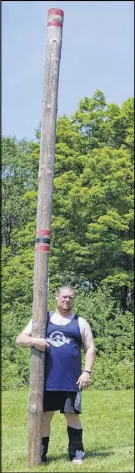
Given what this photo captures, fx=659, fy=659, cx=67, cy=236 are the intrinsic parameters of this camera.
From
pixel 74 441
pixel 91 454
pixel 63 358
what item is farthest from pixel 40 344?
pixel 91 454

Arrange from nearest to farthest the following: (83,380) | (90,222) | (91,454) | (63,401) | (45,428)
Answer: (83,380), (63,401), (45,428), (91,454), (90,222)

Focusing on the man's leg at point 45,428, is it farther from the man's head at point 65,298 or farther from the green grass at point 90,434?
the man's head at point 65,298

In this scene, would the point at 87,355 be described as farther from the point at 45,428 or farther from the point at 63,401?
the point at 45,428

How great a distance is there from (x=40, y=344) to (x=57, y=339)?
15 centimetres

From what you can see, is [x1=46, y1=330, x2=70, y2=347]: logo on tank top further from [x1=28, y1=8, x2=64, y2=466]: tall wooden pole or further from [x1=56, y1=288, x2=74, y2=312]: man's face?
[x1=56, y1=288, x2=74, y2=312]: man's face

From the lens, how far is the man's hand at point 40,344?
5141 millimetres

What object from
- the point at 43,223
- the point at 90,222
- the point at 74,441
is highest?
the point at 90,222

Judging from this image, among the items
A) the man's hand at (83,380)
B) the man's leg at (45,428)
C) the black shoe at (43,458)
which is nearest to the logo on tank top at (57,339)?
the man's hand at (83,380)

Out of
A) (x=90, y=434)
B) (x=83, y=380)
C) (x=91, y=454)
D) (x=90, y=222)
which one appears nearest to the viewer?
Result: (x=83, y=380)

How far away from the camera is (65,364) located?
16.9 feet

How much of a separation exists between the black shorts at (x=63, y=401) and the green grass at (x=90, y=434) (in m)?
0.41

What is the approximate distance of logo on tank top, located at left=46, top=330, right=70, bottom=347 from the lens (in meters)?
5.20

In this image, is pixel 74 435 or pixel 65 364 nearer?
pixel 65 364

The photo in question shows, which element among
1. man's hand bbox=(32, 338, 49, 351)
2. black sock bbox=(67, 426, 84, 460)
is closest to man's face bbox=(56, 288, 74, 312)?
man's hand bbox=(32, 338, 49, 351)
